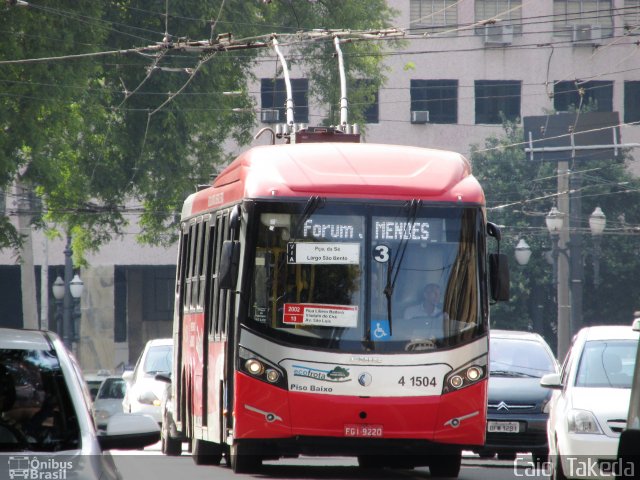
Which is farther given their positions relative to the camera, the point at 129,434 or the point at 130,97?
the point at 130,97

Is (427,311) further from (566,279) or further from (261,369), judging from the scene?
(566,279)

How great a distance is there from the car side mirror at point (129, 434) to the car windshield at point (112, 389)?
80.3 ft

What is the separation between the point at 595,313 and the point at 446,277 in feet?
134

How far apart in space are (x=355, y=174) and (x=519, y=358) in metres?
5.54

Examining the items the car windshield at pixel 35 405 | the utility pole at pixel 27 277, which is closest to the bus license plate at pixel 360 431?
the car windshield at pixel 35 405

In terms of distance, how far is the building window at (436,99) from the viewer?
57875 mm

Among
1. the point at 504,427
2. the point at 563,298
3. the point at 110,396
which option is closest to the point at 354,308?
the point at 504,427

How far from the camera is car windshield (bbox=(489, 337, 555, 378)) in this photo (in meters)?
18.5

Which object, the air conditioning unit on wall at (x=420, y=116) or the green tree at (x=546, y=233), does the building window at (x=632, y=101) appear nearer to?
the green tree at (x=546, y=233)

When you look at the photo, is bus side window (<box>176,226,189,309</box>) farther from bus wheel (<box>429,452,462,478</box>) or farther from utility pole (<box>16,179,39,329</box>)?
utility pole (<box>16,179,39,329</box>)

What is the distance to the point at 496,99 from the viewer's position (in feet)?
191

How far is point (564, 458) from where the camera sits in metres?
13.1

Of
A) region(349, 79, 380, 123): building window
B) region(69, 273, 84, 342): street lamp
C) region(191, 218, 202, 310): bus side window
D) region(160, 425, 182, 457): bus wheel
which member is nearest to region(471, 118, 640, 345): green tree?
region(349, 79, 380, 123): building window

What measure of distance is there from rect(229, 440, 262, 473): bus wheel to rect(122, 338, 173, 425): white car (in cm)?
821
